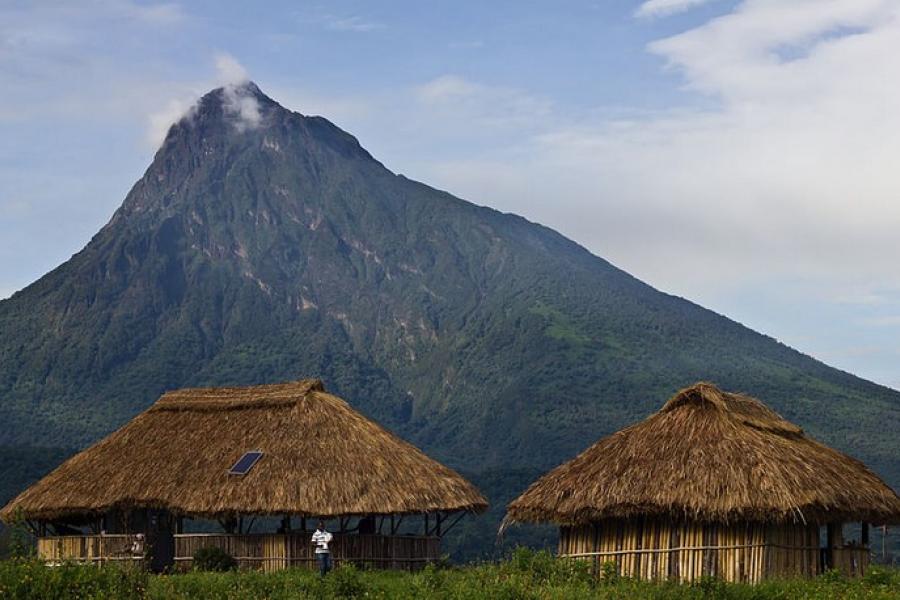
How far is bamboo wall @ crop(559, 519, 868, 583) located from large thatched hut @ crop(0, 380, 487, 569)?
6.20 meters

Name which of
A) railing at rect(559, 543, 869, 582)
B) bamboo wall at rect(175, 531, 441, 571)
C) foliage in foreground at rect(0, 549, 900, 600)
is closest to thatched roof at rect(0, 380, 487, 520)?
Result: bamboo wall at rect(175, 531, 441, 571)

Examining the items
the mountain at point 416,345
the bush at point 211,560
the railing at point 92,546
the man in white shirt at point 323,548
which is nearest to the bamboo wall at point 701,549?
the man in white shirt at point 323,548

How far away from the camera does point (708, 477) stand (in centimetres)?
3206

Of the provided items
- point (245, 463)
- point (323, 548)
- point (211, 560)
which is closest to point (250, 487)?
point (245, 463)

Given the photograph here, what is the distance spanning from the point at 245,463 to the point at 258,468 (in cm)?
49

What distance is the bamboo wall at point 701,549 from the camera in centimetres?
3203

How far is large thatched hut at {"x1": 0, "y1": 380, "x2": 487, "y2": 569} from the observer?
123 feet

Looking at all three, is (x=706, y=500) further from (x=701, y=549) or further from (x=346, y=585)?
(x=346, y=585)

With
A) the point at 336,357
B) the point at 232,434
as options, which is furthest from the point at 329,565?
the point at 336,357

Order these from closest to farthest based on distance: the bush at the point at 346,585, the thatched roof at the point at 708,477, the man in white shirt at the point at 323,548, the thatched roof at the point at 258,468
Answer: the bush at the point at 346,585, the thatched roof at the point at 708,477, the man in white shirt at the point at 323,548, the thatched roof at the point at 258,468

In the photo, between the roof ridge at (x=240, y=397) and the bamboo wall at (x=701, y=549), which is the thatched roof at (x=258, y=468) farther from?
the bamboo wall at (x=701, y=549)

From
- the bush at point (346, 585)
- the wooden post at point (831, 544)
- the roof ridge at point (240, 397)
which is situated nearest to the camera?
the bush at point (346, 585)

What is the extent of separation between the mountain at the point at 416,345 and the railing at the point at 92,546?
81485 mm

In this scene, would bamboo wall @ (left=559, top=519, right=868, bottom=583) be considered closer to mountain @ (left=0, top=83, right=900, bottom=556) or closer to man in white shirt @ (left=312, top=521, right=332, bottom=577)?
man in white shirt @ (left=312, top=521, right=332, bottom=577)
